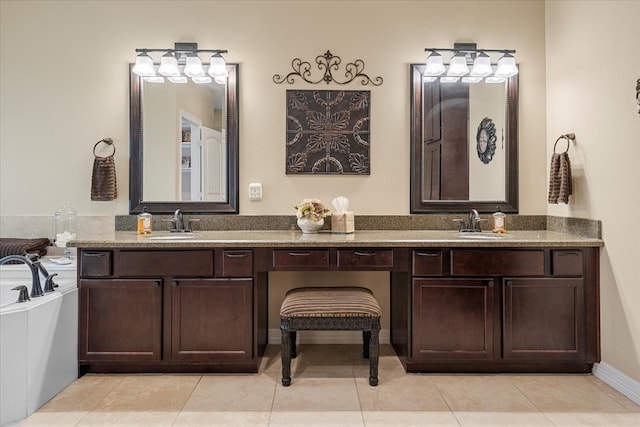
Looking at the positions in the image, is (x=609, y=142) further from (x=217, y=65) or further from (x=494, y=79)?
(x=217, y=65)

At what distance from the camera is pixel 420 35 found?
302cm

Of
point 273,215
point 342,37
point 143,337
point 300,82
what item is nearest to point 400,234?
point 273,215

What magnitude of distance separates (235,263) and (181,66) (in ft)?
4.99

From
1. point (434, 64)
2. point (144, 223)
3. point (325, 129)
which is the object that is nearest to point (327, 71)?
point (325, 129)

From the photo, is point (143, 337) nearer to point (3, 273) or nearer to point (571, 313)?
point (3, 273)

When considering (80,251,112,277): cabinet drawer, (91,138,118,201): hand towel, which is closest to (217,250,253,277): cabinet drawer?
(80,251,112,277): cabinet drawer

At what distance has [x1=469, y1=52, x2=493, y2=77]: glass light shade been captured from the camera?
2918 mm

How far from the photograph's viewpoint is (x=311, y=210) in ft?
9.01

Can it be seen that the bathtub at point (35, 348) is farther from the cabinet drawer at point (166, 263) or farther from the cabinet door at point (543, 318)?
the cabinet door at point (543, 318)

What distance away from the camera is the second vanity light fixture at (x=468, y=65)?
291cm

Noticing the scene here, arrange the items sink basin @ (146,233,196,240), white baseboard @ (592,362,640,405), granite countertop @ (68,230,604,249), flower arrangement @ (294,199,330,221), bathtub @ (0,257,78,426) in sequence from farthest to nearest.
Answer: flower arrangement @ (294,199,330,221) < sink basin @ (146,233,196,240) < granite countertop @ (68,230,604,249) < white baseboard @ (592,362,640,405) < bathtub @ (0,257,78,426)

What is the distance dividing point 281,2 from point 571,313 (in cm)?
277

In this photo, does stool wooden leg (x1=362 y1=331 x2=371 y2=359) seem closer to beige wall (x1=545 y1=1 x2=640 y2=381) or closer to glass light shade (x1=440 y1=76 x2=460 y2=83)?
beige wall (x1=545 y1=1 x2=640 y2=381)

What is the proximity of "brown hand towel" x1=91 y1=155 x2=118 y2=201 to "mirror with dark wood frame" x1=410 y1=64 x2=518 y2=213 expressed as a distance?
212 centimetres
